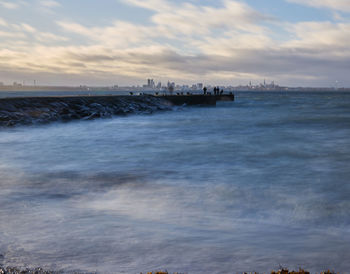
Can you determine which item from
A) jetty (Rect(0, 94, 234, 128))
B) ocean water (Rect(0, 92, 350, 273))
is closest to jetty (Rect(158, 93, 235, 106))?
jetty (Rect(0, 94, 234, 128))

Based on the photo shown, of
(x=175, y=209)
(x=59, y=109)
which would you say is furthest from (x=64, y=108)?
(x=175, y=209)

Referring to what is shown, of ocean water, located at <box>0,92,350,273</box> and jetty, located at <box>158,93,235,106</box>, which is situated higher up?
jetty, located at <box>158,93,235,106</box>

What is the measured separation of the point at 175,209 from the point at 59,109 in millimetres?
29955

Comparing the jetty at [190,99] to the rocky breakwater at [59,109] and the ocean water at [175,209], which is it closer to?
the rocky breakwater at [59,109]

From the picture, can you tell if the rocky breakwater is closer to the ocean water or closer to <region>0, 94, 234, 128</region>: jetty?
<region>0, 94, 234, 128</region>: jetty

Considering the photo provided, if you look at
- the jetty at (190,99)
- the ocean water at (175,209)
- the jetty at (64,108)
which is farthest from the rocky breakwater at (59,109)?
the jetty at (190,99)

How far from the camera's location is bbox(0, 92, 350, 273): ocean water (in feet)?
16.7

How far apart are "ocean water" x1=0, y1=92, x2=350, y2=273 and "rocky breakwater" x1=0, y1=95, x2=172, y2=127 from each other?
40.5 feet

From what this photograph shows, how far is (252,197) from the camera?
9.23 metres

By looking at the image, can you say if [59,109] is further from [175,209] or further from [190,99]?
[190,99]

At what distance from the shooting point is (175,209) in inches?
312

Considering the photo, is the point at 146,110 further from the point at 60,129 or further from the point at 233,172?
the point at 233,172

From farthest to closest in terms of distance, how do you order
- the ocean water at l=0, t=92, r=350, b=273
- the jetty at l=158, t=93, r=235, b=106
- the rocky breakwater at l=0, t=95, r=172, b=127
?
1. the jetty at l=158, t=93, r=235, b=106
2. the rocky breakwater at l=0, t=95, r=172, b=127
3. the ocean water at l=0, t=92, r=350, b=273

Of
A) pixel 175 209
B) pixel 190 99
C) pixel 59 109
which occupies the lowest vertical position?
pixel 175 209
